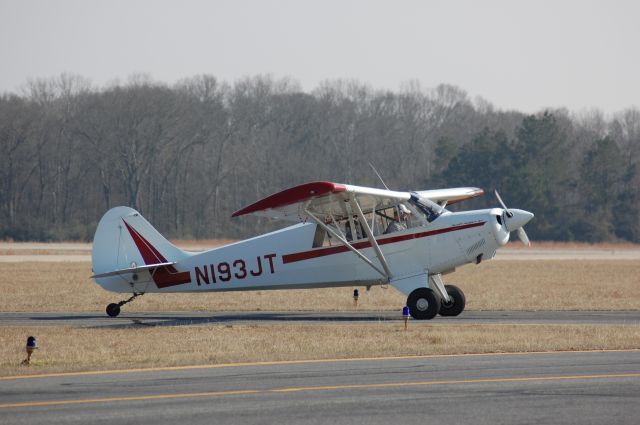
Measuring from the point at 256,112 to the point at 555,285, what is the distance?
68.8 metres

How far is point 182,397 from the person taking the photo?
1074 cm

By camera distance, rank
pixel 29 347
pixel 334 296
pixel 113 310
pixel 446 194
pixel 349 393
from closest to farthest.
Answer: pixel 349 393 → pixel 29 347 → pixel 113 310 → pixel 446 194 → pixel 334 296

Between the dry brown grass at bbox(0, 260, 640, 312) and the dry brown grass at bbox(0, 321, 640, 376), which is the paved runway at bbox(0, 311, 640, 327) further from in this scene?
the dry brown grass at bbox(0, 260, 640, 312)

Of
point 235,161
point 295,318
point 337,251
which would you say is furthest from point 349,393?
point 235,161

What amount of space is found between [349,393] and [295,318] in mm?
10449

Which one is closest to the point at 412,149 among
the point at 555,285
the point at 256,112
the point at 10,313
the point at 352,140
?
the point at 352,140

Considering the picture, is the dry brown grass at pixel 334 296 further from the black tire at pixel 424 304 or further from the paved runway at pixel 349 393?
the paved runway at pixel 349 393

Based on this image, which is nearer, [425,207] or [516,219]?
[516,219]

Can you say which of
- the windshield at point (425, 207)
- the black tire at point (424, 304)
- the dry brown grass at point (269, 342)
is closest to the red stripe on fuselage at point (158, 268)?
the dry brown grass at point (269, 342)

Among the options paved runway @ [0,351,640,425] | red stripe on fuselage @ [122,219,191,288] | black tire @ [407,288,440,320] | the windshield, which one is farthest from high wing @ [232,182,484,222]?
paved runway @ [0,351,640,425]

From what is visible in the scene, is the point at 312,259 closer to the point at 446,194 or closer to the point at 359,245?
the point at 359,245

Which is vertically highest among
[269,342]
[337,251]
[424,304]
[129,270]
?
[337,251]

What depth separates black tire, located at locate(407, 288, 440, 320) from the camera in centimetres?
2002

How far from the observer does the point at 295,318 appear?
21.4 m
